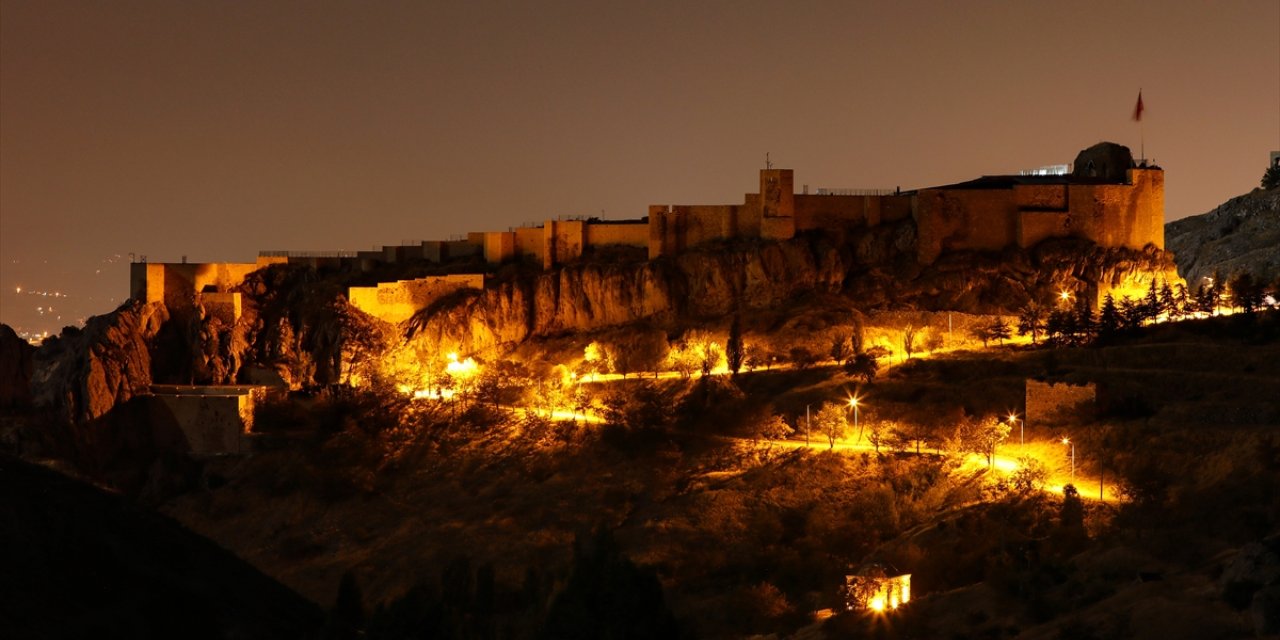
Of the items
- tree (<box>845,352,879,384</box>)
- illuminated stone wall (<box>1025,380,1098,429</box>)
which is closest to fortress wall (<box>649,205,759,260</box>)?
tree (<box>845,352,879,384</box>)

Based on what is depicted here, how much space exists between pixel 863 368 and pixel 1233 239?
45.1 m

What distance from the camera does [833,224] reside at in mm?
75812

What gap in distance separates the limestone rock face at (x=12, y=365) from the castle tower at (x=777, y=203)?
109ft

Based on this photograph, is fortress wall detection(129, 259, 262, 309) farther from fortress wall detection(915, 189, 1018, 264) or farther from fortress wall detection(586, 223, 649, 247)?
fortress wall detection(915, 189, 1018, 264)

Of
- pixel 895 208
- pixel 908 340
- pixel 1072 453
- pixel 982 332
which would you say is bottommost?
pixel 1072 453

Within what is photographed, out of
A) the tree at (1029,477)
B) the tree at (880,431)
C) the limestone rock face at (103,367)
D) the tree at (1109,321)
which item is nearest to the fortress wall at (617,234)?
the tree at (880,431)

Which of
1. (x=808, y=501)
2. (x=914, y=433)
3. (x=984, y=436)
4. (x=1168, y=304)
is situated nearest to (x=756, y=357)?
(x=914, y=433)

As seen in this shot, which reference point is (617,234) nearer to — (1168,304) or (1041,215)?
(1041,215)

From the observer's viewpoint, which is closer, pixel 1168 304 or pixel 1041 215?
pixel 1168 304

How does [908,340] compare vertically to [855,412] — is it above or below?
above

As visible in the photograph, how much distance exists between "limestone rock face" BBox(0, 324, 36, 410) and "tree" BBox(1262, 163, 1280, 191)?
82.3 m

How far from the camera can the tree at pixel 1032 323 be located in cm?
6738

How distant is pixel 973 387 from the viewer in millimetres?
61094

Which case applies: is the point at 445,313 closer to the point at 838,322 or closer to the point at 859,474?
the point at 838,322
